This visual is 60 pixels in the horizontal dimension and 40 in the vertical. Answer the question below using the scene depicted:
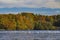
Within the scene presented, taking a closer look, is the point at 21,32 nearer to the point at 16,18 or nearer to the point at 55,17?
the point at 16,18

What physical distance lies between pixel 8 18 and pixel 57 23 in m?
1.18

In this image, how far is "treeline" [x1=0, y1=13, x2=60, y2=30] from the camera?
15.9 feet

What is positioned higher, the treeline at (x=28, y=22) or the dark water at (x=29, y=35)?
the treeline at (x=28, y=22)

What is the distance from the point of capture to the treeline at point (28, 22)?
4.84m

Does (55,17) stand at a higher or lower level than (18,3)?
lower

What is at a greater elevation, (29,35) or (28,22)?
(28,22)

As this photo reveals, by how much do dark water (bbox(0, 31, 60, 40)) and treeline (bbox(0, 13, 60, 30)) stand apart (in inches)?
4.0

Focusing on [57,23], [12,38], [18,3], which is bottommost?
[12,38]

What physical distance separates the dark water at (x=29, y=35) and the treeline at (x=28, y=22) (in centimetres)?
10

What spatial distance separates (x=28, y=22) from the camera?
4848 mm

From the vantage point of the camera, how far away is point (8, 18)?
4.86 m

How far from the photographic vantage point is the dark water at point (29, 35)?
4770mm

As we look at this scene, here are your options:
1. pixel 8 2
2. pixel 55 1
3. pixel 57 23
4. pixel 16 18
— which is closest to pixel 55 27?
pixel 57 23

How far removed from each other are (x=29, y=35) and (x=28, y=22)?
31 centimetres
